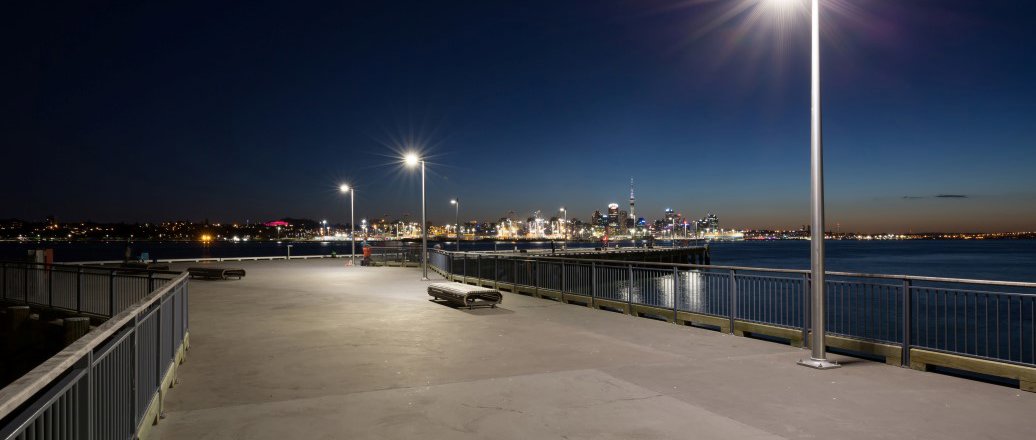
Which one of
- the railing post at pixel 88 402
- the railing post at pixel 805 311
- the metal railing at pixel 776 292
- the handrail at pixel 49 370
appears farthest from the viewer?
the railing post at pixel 805 311

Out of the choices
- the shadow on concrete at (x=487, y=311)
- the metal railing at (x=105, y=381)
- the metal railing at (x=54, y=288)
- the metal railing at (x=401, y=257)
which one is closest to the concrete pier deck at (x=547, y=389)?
the metal railing at (x=105, y=381)

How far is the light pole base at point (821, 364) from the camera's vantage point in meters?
8.49

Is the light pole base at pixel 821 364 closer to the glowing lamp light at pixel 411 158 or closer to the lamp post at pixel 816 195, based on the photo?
the lamp post at pixel 816 195

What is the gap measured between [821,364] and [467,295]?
8.06 metres

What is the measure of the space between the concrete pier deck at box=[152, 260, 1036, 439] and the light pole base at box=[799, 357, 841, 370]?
0.49ft

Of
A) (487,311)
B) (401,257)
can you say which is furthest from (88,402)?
(401,257)

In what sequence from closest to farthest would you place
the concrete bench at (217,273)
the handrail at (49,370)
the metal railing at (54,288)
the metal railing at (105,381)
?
the handrail at (49,370)
the metal railing at (105,381)
the metal railing at (54,288)
the concrete bench at (217,273)

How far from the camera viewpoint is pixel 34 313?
1730cm

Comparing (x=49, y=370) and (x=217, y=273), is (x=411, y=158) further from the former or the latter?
(x=49, y=370)

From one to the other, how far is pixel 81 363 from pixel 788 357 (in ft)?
28.6

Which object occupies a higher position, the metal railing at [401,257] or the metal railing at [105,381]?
the metal railing at [105,381]

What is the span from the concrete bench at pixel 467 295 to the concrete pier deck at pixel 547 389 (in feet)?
7.50

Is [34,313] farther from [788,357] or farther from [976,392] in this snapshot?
[976,392]

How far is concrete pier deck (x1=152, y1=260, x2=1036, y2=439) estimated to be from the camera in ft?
19.5
